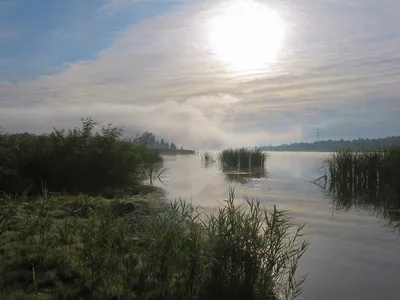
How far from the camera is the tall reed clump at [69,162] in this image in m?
15.8

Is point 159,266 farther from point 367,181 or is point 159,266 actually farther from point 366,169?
point 366,169

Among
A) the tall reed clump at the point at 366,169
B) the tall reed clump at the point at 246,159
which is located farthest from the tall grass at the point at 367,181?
the tall reed clump at the point at 246,159

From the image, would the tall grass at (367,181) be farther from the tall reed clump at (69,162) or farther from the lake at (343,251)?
the tall reed clump at (69,162)

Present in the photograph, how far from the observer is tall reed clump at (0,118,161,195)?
51.9ft

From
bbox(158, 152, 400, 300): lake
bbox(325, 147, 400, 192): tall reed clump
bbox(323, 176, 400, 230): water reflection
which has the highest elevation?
bbox(325, 147, 400, 192): tall reed clump

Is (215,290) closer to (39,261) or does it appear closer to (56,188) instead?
(39,261)

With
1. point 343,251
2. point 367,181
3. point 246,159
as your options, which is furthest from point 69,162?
point 246,159

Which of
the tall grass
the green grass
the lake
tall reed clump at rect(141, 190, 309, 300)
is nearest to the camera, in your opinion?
the green grass

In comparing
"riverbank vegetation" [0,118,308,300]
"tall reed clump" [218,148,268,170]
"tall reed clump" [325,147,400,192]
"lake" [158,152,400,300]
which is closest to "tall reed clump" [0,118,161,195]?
"lake" [158,152,400,300]

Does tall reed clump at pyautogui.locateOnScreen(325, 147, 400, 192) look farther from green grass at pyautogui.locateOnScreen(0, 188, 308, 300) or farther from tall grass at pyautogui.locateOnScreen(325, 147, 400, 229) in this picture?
green grass at pyautogui.locateOnScreen(0, 188, 308, 300)

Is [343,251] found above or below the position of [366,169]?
below

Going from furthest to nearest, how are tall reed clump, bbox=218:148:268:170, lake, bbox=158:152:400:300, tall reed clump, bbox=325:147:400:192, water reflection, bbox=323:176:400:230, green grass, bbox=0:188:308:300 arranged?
1. tall reed clump, bbox=218:148:268:170
2. tall reed clump, bbox=325:147:400:192
3. water reflection, bbox=323:176:400:230
4. lake, bbox=158:152:400:300
5. green grass, bbox=0:188:308:300

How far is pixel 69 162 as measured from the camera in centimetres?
1662

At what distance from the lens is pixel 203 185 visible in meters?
23.3
